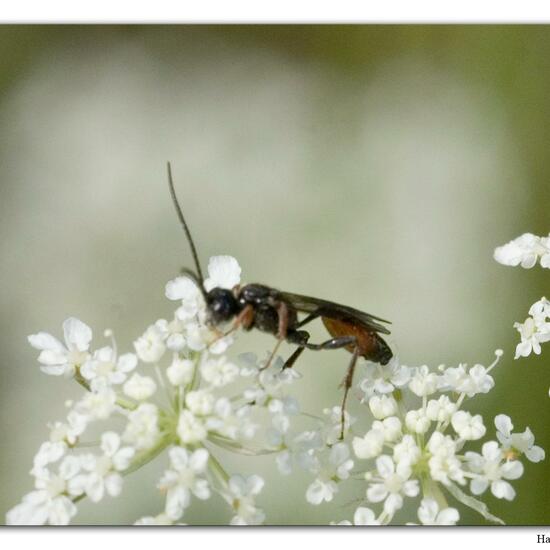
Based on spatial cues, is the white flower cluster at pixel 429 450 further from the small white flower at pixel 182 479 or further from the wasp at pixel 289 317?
the small white flower at pixel 182 479

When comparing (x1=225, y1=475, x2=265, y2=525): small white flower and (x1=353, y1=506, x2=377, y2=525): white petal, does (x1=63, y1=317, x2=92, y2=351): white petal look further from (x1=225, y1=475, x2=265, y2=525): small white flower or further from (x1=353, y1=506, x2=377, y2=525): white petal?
(x1=353, y1=506, x2=377, y2=525): white petal

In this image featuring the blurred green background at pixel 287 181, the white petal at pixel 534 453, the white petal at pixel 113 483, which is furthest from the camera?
the blurred green background at pixel 287 181

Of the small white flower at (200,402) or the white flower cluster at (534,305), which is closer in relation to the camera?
the small white flower at (200,402)

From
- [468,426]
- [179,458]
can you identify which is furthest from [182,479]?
[468,426]

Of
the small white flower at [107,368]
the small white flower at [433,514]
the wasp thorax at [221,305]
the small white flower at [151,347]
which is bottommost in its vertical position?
the small white flower at [433,514]

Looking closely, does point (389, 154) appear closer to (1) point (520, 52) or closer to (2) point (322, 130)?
(2) point (322, 130)

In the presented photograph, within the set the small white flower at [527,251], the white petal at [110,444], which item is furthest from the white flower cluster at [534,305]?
the white petal at [110,444]

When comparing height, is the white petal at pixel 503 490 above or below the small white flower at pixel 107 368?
below

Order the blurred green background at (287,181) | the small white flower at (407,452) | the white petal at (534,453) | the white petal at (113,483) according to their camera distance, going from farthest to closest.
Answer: the blurred green background at (287,181), the white petal at (534,453), the small white flower at (407,452), the white petal at (113,483)
